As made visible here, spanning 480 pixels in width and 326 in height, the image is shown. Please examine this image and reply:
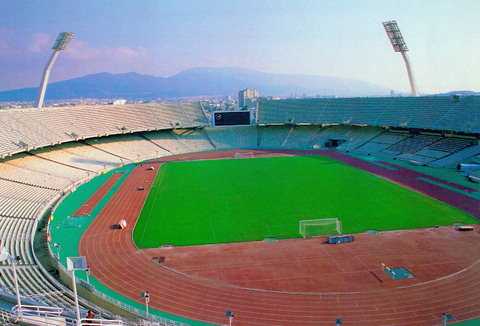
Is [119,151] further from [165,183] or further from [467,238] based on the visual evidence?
[467,238]

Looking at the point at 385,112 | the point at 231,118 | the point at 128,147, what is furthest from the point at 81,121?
the point at 385,112

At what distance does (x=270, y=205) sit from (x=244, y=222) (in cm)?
450

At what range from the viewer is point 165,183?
40.3 metres

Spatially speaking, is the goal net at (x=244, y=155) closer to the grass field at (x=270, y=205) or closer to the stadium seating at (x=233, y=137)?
the stadium seating at (x=233, y=137)

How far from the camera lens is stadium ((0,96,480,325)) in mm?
16375

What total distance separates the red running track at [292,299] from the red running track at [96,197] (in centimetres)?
1089

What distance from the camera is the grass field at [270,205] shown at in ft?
83.0

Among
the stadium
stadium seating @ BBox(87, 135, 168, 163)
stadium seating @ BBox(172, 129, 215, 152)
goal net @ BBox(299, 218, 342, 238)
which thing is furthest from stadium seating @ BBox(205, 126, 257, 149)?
goal net @ BBox(299, 218, 342, 238)

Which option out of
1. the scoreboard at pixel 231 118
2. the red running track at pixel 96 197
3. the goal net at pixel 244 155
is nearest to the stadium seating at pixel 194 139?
the scoreboard at pixel 231 118

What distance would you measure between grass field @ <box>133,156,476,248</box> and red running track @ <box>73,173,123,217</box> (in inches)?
174

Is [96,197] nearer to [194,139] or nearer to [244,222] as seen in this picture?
[244,222]

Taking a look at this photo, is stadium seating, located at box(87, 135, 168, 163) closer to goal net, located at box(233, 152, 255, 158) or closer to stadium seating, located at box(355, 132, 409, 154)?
goal net, located at box(233, 152, 255, 158)

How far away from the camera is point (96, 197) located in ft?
116

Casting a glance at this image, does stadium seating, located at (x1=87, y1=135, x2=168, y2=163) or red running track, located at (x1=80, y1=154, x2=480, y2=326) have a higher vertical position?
stadium seating, located at (x1=87, y1=135, x2=168, y2=163)
